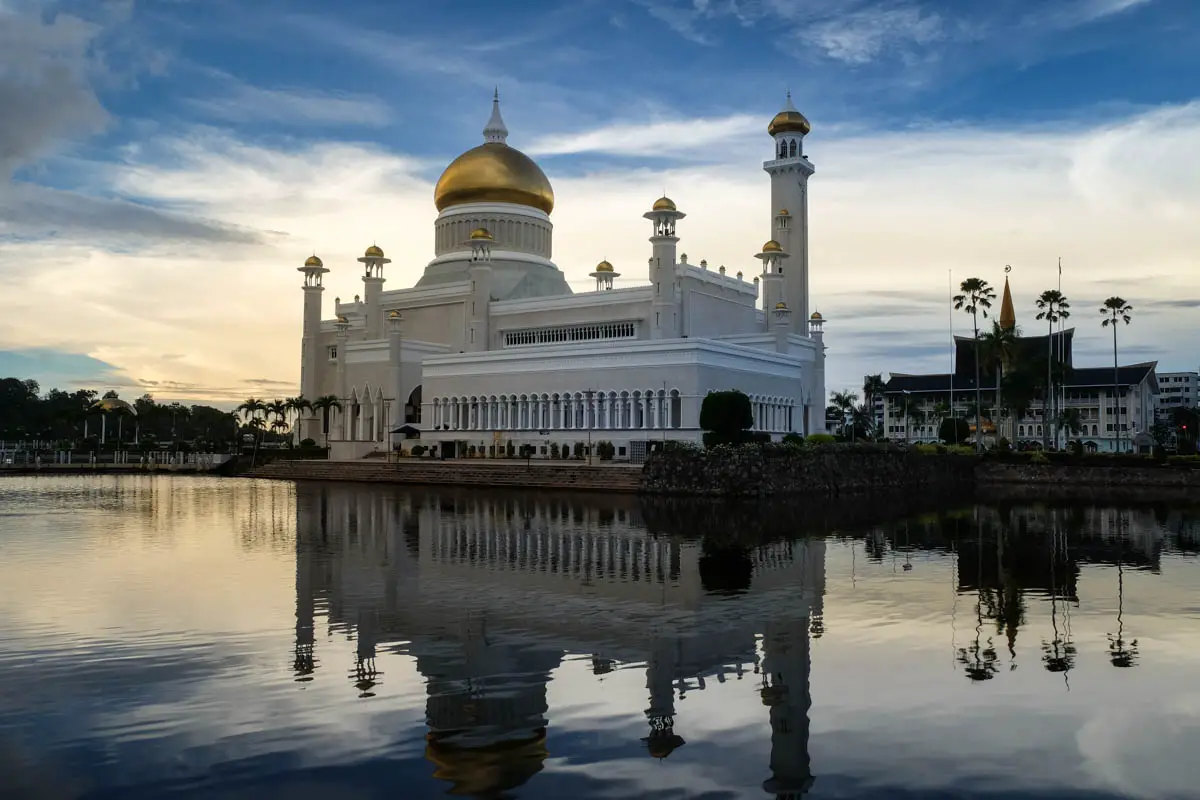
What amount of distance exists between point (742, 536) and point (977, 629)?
Answer: 975cm

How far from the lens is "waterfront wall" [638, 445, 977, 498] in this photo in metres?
33.2

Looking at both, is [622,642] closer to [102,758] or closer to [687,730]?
[687,730]

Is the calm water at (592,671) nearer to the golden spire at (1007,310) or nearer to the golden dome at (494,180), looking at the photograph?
the golden dome at (494,180)

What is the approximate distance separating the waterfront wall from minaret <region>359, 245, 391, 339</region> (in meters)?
28.0

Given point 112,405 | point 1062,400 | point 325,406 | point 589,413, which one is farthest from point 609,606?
point 1062,400

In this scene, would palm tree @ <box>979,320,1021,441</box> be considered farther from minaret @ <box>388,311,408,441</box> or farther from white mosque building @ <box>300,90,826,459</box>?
minaret @ <box>388,311,408,441</box>

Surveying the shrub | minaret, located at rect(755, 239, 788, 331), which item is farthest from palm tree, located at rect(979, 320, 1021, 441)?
minaret, located at rect(755, 239, 788, 331)

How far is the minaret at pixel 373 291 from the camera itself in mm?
58156

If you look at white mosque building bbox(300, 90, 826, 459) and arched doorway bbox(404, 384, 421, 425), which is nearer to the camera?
white mosque building bbox(300, 90, 826, 459)

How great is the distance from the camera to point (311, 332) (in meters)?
59.4

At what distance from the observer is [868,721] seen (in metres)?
7.83

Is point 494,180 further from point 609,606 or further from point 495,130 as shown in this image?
point 609,606

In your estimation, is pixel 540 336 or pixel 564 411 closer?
pixel 564 411

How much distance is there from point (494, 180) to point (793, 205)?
16985 mm
